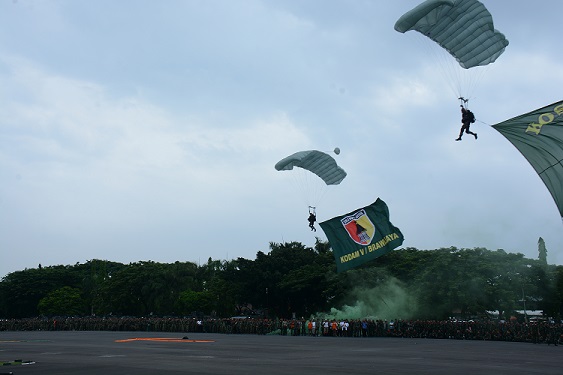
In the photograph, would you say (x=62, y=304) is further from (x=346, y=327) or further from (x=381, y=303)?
(x=346, y=327)

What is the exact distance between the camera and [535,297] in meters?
45.4

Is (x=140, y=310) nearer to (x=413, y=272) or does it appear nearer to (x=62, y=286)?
(x=62, y=286)

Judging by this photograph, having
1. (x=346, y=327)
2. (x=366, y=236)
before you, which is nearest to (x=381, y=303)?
(x=346, y=327)

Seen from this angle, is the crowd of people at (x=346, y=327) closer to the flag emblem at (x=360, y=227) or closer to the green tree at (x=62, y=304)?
the flag emblem at (x=360, y=227)

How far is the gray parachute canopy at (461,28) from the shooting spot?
58.6 ft

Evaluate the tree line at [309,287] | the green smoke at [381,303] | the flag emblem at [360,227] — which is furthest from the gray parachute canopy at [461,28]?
the green smoke at [381,303]

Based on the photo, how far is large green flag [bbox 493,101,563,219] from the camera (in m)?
14.2

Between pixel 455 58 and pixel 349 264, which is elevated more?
pixel 455 58

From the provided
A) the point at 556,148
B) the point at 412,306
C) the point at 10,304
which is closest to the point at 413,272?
the point at 412,306

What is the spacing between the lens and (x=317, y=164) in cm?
3119

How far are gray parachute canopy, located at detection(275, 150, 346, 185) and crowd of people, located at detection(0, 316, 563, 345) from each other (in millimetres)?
10179

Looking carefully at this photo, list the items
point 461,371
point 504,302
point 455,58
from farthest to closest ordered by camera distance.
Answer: point 504,302 < point 455,58 < point 461,371

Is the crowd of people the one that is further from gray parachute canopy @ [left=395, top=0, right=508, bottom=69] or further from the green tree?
the green tree

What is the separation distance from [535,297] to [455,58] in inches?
1303
